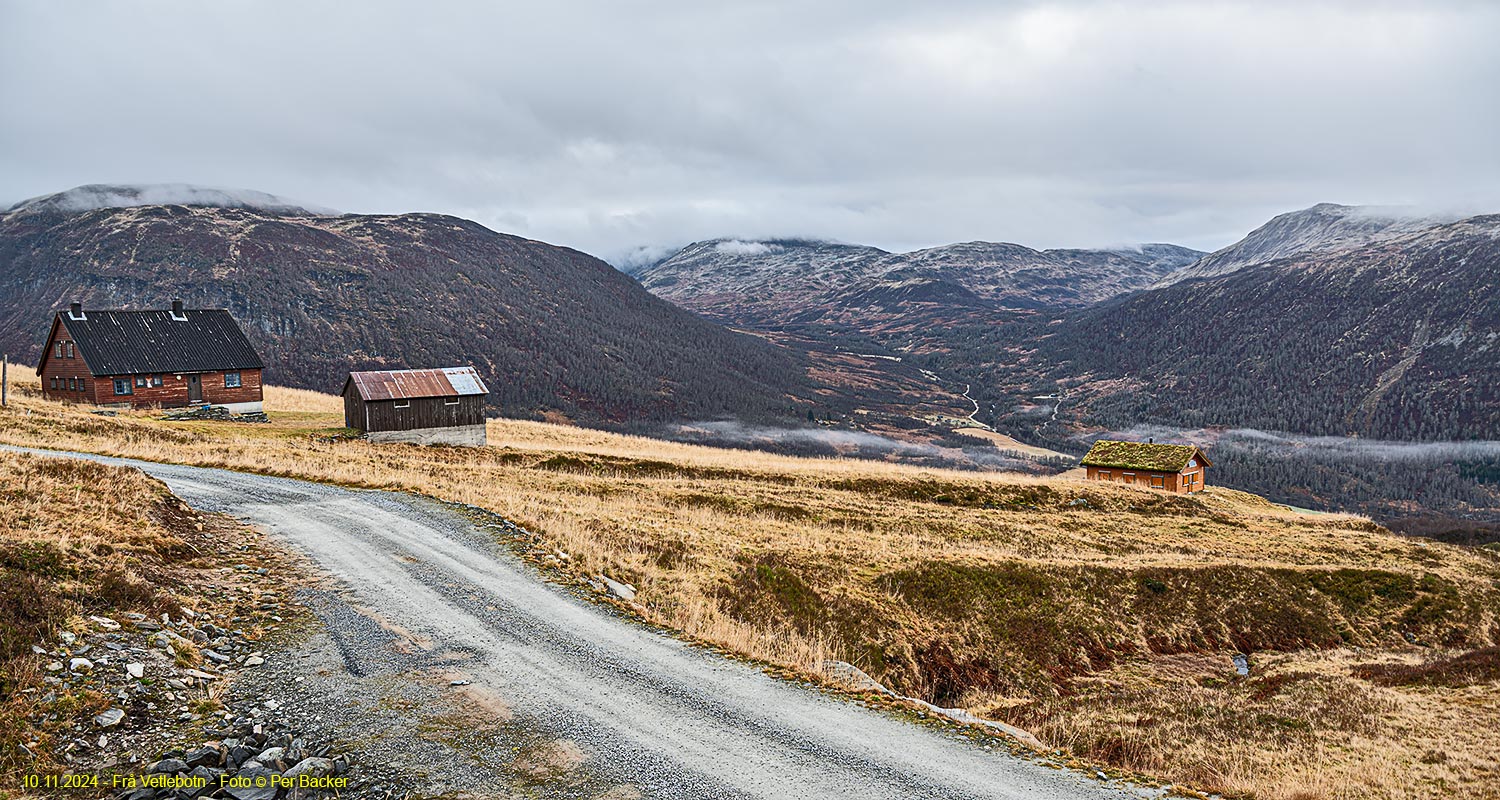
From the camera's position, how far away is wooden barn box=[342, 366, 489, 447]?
51656 mm

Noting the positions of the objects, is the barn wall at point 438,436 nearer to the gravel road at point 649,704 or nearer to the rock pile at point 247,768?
the gravel road at point 649,704

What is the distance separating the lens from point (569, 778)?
1007cm

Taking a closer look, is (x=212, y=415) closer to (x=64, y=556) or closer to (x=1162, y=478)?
(x=64, y=556)

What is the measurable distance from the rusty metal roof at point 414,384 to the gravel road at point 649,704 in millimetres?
34176

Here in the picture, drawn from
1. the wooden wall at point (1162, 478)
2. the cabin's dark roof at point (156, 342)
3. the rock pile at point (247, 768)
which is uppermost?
the cabin's dark roof at point (156, 342)

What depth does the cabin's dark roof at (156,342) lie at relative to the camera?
56031 millimetres

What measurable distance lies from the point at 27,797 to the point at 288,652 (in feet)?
15.3

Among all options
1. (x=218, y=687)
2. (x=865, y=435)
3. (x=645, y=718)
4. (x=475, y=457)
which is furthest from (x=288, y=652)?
(x=865, y=435)

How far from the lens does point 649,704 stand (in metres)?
12.6

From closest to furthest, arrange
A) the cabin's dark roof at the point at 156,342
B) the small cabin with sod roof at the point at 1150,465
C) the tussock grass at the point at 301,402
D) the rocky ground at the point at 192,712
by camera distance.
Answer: the rocky ground at the point at 192,712 < the cabin's dark roof at the point at 156,342 < the tussock grass at the point at 301,402 < the small cabin with sod roof at the point at 1150,465

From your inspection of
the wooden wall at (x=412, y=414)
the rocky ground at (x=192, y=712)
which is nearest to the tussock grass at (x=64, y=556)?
the rocky ground at (x=192, y=712)

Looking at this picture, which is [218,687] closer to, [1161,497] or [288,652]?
[288,652]

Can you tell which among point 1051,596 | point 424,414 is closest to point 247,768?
point 1051,596

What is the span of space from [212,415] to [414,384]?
55.4ft
